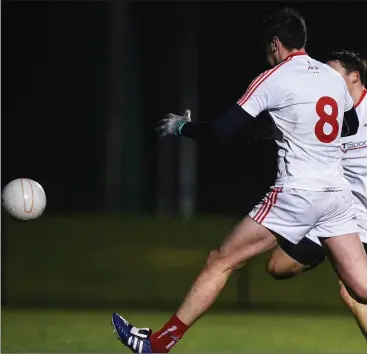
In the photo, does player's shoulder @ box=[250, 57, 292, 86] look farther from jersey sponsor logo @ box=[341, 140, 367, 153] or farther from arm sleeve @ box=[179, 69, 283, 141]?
jersey sponsor logo @ box=[341, 140, 367, 153]

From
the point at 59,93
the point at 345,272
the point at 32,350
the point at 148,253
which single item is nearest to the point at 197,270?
the point at 148,253

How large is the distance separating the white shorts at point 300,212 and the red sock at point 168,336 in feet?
2.28

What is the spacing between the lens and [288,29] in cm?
639

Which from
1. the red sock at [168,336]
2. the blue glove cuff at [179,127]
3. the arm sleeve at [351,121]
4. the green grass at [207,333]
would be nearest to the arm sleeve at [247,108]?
the blue glove cuff at [179,127]

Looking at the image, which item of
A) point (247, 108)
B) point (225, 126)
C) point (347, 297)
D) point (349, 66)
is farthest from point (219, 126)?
point (347, 297)

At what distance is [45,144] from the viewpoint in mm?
20703

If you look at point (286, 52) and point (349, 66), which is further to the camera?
point (349, 66)

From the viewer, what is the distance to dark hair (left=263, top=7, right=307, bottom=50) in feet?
20.9

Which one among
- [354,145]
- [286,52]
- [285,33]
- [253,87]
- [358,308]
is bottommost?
[358,308]

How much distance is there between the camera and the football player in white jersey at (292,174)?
6258mm

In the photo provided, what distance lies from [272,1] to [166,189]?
316cm

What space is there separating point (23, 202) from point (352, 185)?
6.56 ft

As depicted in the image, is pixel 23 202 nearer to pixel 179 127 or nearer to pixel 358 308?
pixel 179 127

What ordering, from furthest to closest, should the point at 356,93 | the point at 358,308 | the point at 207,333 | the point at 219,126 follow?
the point at 207,333 → the point at 356,93 → the point at 358,308 → the point at 219,126
